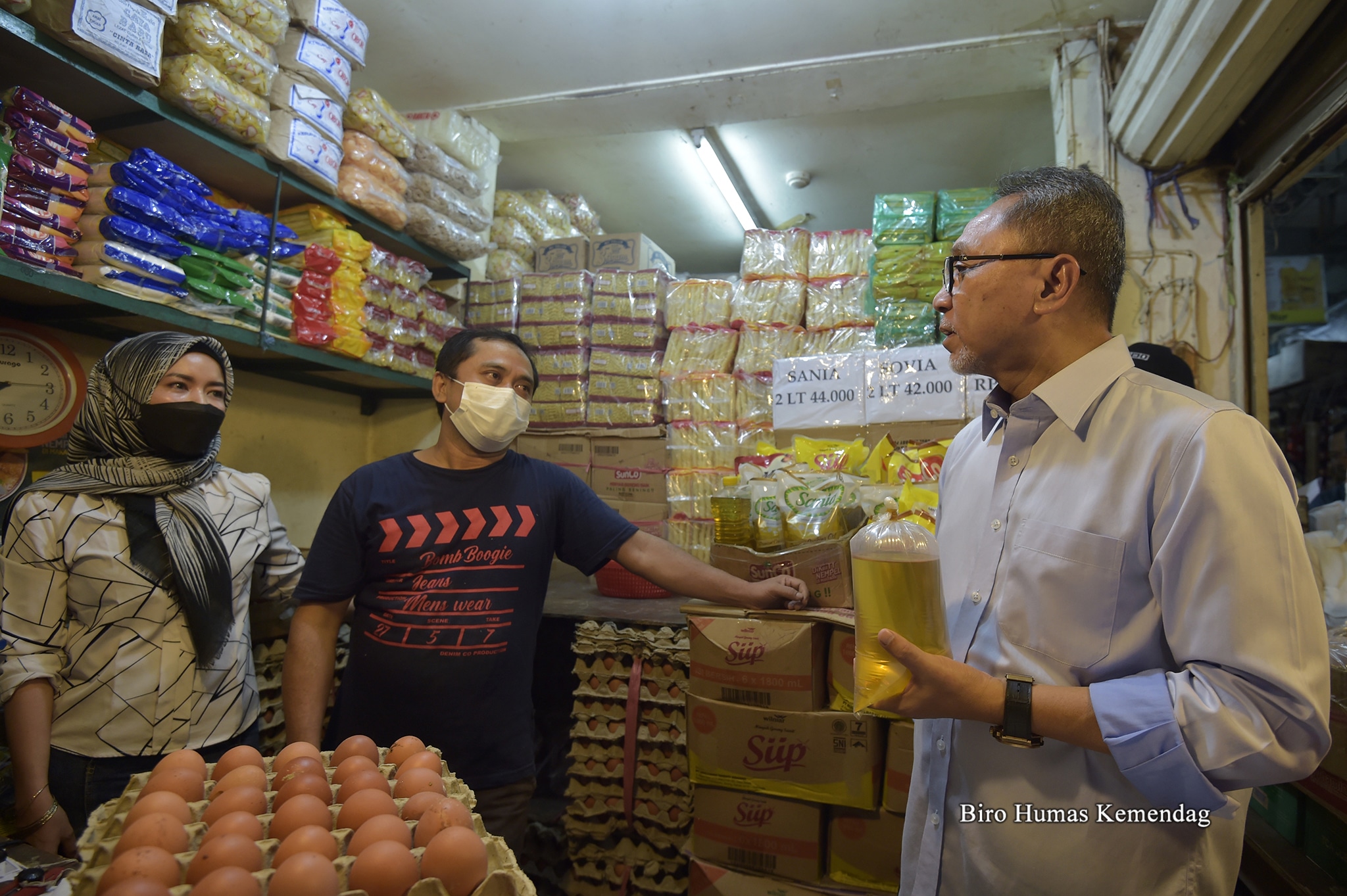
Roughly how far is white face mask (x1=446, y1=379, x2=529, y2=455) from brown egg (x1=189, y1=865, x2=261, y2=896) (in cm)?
130

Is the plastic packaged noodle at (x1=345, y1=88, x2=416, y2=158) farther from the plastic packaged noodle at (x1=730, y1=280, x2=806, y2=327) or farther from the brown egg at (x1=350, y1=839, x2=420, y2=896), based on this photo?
the brown egg at (x1=350, y1=839, x2=420, y2=896)

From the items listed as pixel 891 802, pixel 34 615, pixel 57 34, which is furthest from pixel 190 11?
pixel 891 802

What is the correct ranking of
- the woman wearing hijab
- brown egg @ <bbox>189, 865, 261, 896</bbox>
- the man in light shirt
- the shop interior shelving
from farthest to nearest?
the shop interior shelving, the woman wearing hijab, the man in light shirt, brown egg @ <bbox>189, 865, 261, 896</bbox>

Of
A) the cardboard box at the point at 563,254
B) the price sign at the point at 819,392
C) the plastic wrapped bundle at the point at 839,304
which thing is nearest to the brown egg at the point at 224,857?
the price sign at the point at 819,392

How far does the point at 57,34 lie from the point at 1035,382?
281 centimetres

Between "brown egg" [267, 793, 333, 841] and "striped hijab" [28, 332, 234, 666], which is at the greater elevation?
"striped hijab" [28, 332, 234, 666]

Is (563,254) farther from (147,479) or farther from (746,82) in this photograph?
(147,479)

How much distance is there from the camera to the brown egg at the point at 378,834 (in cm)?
88

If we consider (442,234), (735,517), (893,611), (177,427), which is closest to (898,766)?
(735,517)

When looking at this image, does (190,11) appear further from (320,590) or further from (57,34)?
(320,590)

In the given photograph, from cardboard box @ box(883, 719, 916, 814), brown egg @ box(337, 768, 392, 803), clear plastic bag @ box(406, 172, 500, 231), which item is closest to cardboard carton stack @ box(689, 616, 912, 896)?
cardboard box @ box(883, 719, 916, 814)

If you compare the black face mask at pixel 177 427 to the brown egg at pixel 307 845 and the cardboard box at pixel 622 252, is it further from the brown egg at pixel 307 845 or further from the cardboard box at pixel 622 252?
the cardboard box at pixel 622 252

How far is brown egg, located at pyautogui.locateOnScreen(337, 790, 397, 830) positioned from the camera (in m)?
0.96

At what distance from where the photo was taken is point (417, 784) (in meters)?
1.04
